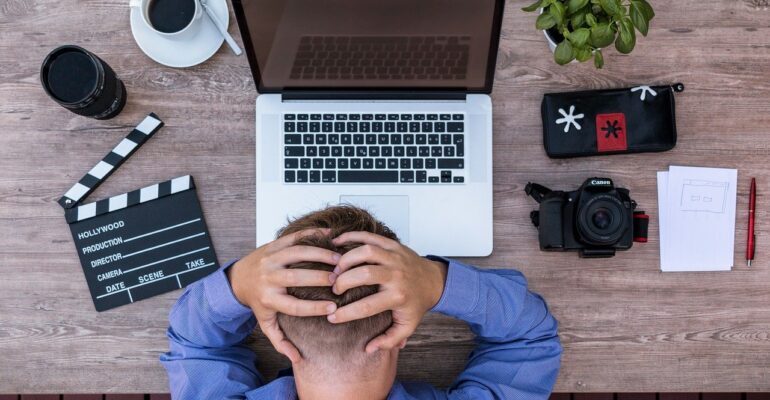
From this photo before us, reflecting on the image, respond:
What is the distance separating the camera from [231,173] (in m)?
1.07

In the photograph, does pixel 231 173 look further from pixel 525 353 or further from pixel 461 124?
pixel 525 353

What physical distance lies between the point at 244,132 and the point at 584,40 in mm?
592

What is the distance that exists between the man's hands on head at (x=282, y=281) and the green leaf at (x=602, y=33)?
48 centimetres

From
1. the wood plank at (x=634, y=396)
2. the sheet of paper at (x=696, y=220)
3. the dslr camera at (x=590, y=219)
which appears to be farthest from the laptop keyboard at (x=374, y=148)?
the wood plank at (x=634, y=396)

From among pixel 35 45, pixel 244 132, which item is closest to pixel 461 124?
pixel 244 132

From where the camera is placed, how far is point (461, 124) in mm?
1035

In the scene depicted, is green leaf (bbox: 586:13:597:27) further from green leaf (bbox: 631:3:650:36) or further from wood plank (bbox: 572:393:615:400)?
wood plank (bbox: 572:393:615:400)

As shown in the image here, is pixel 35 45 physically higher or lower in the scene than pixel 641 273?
higher

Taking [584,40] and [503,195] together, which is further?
[503,195]

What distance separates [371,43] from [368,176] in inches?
9.0

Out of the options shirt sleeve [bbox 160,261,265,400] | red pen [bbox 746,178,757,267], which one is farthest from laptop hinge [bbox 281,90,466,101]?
red pen [bbox 746,178,757,267]

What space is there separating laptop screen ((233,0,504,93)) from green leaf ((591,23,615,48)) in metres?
0.14

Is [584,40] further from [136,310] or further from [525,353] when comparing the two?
[136,310]

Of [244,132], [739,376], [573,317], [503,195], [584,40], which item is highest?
[584,40]
